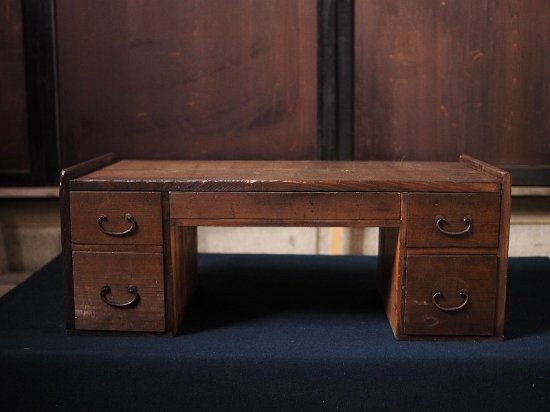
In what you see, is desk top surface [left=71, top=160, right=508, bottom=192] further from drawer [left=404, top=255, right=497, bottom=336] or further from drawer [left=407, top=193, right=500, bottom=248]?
drawer [left=404, top=255, right=497, bottom=336]

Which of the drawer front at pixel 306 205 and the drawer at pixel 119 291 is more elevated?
the drawer front at pixel 306 205

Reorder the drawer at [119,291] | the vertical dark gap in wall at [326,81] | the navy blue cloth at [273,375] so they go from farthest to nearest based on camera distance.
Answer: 1. the vertical dark gap in wall at [326,81]
2. the drawer at [119,291]
3. the navy blue cloth at [273,375]

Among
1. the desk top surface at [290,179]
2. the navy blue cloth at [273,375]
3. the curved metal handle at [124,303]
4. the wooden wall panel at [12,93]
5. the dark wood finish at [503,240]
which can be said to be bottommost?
the navy blue cloth at [273,375]

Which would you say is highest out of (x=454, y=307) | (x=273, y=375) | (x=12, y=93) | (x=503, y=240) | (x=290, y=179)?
(x=12, y=93)

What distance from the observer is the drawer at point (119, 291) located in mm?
1562

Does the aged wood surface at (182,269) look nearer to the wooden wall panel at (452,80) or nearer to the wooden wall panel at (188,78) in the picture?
the wooden wall panel at (188,78)

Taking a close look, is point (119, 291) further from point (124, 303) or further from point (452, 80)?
point (452, 80)

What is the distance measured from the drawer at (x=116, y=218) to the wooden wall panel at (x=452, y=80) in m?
0.96

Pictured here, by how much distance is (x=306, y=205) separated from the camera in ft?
4.98

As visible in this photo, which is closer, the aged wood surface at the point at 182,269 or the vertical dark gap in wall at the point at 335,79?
the aged wood surface at the point at 182,269

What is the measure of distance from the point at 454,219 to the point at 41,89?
1.50 meters

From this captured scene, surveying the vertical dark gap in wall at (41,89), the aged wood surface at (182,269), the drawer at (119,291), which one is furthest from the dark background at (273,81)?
the drawer at (119,291)

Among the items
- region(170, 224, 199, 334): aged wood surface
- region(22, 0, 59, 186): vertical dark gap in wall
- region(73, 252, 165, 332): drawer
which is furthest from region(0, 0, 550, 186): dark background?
region(73, 252, 165, 332): drawer

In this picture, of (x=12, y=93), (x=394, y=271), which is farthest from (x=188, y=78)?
(x=394, y=271)
